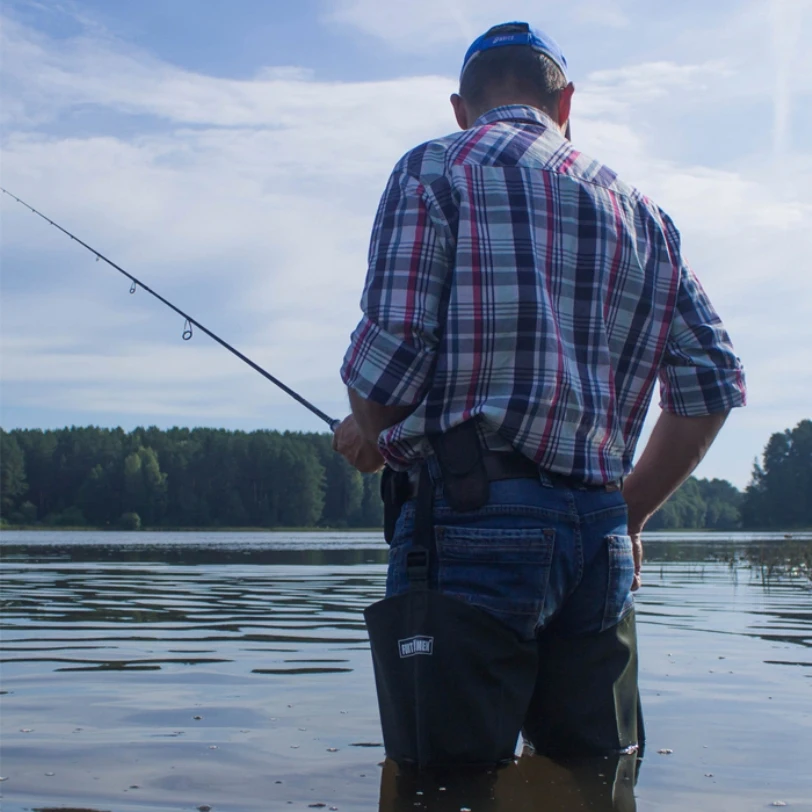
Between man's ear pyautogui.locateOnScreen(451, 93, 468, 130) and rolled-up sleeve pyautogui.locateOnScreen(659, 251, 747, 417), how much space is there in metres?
0.69

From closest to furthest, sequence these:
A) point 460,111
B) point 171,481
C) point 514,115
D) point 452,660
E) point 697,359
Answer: point 452,660 < point 514,115 < point 697,359 < point 460,111 < point 171,481

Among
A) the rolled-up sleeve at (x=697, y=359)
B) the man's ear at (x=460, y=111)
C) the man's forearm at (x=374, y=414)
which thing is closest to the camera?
the man's forearm at (x=374, y=414)

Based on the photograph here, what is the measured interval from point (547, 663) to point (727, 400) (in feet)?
2.80

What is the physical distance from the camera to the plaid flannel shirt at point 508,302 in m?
2.33

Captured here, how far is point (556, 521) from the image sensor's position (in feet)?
7.64

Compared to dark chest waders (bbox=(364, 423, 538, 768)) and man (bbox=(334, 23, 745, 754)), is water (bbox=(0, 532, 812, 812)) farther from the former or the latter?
man (bbox=(334, 23, 745, 754))

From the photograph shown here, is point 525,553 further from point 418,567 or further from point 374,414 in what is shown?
point 374,414

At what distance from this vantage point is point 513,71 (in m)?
2.73

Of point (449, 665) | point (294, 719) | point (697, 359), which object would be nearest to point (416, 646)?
point (449, 665)

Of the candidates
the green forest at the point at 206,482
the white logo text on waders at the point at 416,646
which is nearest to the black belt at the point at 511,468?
the white logo text on waders at the point at 416,646

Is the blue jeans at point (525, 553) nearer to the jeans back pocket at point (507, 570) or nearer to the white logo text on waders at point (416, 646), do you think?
the jeans back pocket at point (507, 570)

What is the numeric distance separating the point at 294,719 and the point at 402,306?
8.04ft

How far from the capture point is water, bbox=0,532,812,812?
2.89 metres

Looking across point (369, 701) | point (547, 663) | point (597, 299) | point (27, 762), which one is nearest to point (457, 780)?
point (547, 663)
